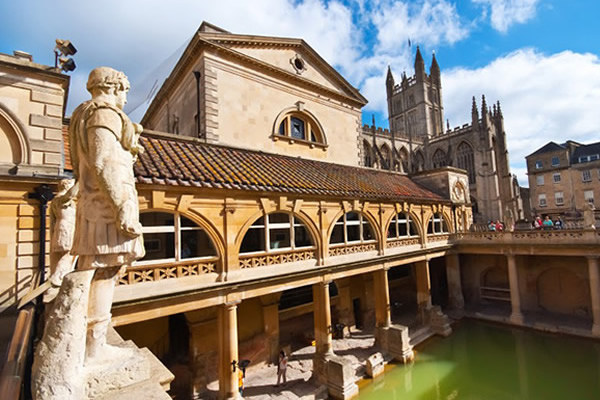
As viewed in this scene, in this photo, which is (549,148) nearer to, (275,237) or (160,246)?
(275,237)

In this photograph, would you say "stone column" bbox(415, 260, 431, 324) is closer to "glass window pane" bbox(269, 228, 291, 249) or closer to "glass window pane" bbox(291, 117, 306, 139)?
"glass window pane" bbox(269, 228, 291, 249)

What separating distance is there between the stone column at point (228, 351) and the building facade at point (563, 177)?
161 feet

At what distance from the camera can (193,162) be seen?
33.4ft

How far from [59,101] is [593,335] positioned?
83.5ft

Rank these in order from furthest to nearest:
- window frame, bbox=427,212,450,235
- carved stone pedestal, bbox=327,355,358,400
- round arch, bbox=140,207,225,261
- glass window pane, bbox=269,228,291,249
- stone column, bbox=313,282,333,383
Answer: window frame, bbox=427,212,450,235 → glass window pane, bbox=269,228,291,249 → stone column, bbox=313,282,333,383 → carved stone pedestal, bbox=327,355,358,400 → round arch, bbox=140,207,225,261

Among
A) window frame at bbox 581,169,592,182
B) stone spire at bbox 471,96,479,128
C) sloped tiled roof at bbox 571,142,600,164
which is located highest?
stone spire at bbox 471,96,479,128

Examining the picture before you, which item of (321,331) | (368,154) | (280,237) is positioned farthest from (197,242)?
(368,154)

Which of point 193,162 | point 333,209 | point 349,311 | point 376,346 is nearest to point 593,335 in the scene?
point 376,346

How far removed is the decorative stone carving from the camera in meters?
2.76

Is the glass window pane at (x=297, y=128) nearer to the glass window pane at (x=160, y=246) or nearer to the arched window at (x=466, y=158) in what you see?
the glass window pane at (x=160, y=246)

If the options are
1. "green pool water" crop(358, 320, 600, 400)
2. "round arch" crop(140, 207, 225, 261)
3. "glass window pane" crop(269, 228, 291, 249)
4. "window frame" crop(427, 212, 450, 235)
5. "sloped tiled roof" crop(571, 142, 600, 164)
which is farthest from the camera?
"sloped tiled roof" crop(571, 142, 600, 164)

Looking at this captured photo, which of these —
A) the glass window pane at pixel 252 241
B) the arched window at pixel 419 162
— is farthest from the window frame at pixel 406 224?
the arched window at pixel 419 162

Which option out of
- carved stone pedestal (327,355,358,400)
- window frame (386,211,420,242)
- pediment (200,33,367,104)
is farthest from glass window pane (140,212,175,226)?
window frame (386,211,420,242)

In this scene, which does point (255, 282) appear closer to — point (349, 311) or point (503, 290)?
point (349, 311)
